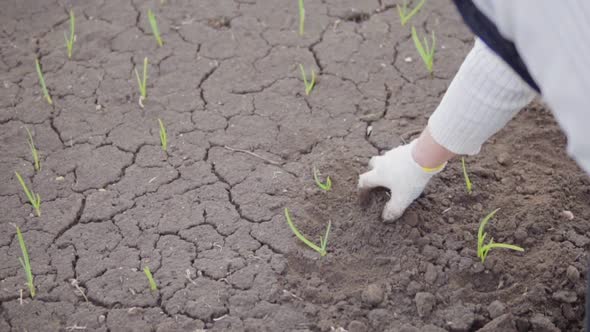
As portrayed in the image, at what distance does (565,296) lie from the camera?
6.88 ft

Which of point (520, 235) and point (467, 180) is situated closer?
point (520, 235)

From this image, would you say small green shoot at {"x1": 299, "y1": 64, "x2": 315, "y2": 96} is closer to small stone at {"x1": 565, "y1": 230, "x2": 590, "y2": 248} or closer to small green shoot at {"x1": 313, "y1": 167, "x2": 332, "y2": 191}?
small green shoot at {"x1": 313, "y1": 167, "x2": 332, "y2": 191}

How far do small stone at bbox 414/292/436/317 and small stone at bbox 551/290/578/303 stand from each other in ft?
1.23

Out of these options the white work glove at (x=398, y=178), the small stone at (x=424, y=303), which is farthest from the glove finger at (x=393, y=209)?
the small stone at (x=424, y=303)

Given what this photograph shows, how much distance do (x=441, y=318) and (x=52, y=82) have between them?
1920 millimetres

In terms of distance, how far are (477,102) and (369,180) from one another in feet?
1.96

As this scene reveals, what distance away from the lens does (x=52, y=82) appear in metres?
2.96

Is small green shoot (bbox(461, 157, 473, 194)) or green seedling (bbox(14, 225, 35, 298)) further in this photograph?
small green shoot (bbox(461, 157, 473, 194))

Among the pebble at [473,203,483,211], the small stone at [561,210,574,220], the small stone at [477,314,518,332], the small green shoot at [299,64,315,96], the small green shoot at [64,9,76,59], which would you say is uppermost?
the small green shoot at [64,9,76,59]

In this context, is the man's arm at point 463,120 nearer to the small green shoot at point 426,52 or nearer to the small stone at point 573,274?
the small stone at point 573,274

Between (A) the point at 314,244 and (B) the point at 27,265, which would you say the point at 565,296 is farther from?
(B) the point at 27,265

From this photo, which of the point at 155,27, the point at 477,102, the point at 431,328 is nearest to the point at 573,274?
the point at 431,328

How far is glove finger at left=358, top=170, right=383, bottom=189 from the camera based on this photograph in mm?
2271

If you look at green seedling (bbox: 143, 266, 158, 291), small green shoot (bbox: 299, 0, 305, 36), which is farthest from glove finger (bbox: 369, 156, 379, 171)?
small green shoot (bbox: 299, 0, 305, 36)
